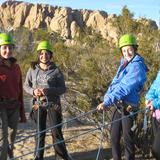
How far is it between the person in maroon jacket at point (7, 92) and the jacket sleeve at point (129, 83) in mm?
1289

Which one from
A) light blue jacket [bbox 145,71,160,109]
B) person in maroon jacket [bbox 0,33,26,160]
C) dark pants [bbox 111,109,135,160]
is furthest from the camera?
person in maroon jacket [bbox 0,33,26,160]

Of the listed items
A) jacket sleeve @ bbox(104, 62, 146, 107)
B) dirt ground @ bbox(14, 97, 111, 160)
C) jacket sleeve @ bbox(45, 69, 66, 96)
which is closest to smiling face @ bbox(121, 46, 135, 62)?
jacket sleeve @ bbox(104, 62, 146, 107)

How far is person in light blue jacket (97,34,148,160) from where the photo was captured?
5641mm

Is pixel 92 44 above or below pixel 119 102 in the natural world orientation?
above

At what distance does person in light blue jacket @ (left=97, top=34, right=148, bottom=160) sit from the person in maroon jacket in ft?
3.91

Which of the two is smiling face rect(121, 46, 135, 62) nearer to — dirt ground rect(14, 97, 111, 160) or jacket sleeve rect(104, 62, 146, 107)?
jacket sleeve rect(104, 62, 146, 107)

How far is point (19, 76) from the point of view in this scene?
6.42m

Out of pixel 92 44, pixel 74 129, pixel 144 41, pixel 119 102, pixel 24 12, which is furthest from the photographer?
pixel 24 12

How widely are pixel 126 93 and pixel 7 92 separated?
1.54 metres

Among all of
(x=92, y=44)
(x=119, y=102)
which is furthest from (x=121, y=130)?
(x=92, y=44)

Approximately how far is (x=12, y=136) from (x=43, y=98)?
64cm

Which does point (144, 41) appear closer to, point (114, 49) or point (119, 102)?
point (114, 49)

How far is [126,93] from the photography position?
5.66 metres

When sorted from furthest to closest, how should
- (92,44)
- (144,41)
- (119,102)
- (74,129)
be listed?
(74,129) → (92,44) → (144,41) → (119,102)
